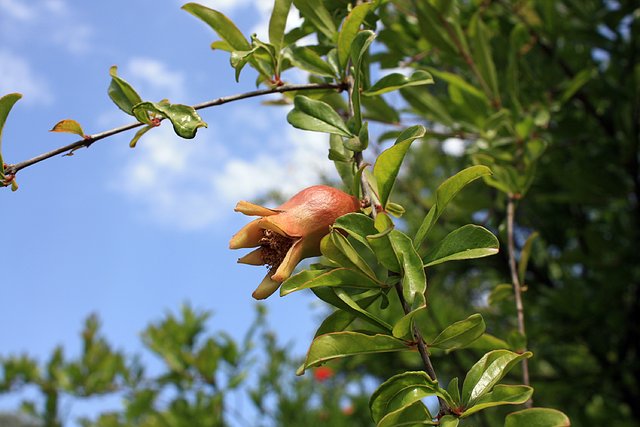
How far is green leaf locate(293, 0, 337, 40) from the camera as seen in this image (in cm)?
64

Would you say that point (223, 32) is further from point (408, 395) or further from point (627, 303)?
point (627, 303)

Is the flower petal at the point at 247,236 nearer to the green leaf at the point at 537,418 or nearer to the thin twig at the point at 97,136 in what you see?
the thin twig at the point at 97,136

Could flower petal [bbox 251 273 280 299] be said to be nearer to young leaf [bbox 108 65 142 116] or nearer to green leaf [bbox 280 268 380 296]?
green leaf [bbox 280 268 380 296]

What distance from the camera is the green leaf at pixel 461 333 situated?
0.48 metres

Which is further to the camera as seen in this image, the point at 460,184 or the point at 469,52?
the point at 469,52

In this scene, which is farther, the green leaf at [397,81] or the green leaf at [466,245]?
the green leaf at [397,81]

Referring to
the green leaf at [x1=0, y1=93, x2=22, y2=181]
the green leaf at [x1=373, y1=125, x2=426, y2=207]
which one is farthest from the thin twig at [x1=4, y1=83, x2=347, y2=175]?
the green leaf at [x1=373, y1=125, x2=426, y2=207]

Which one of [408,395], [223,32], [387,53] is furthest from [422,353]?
[387,53]

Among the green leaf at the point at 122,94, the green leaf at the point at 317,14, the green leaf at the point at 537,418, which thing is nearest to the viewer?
the green leaf at the point at 537,418

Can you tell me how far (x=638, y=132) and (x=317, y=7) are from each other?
2.77 feet

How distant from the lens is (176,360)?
249cm

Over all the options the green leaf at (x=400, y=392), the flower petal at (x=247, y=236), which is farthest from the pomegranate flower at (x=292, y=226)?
the green leaf at (x=400, y=392)

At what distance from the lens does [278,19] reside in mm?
626

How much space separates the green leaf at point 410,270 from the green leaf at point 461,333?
0.04 meters
